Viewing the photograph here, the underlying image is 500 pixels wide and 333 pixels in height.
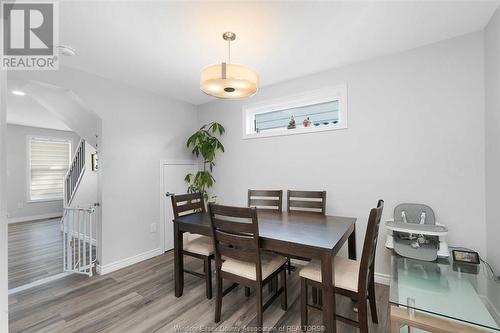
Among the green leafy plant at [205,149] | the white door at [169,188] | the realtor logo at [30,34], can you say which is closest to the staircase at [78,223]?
the white door at [169,188]

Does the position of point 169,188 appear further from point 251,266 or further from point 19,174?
point 19,174

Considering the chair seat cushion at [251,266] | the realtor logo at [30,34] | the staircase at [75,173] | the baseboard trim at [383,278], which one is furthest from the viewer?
the staircase at [75,173]

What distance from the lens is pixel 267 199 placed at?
299cm

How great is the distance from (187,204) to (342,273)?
1762mm

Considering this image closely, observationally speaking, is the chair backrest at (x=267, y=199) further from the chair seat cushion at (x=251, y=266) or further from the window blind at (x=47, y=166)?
the window blind at (x=47, y=166)

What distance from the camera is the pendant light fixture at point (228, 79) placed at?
1732mm

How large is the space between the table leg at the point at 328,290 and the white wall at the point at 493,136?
4.72 feet

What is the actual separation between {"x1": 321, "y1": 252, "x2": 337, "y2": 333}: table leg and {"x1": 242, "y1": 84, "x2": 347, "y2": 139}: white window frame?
5.75ft

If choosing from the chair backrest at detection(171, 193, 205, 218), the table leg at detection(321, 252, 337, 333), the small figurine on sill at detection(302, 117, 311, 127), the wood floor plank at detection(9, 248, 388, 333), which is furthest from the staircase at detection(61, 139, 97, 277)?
the small figurine on sill at detection(302, 117, 311, 127)

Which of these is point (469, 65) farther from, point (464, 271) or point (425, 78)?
point (464, 271)

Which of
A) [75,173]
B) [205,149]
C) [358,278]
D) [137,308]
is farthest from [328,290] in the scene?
[75,173]

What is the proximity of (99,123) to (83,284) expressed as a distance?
6.53ft

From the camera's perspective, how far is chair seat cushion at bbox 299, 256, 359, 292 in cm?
160

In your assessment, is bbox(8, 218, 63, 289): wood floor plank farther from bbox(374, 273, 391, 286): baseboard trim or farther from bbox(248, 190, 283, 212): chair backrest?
bbox(374, 273, 391, 286): baseboard trim
